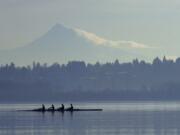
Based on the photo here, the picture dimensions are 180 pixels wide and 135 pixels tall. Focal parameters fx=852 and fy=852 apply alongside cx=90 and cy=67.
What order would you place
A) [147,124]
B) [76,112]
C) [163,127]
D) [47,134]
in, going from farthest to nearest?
1. [76,112]
2. [147,124]
3. [163,127]
4. [47,134]

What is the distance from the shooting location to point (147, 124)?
311 feet

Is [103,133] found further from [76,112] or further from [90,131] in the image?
[76,112]

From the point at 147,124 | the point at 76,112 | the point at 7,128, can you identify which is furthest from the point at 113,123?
the point at 76,112

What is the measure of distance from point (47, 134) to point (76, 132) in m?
2.97

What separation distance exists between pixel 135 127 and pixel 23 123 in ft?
54.4

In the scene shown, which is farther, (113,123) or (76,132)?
(113,123)

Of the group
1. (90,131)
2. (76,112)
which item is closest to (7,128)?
(90,131)

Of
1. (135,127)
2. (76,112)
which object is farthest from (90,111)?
(135,127)

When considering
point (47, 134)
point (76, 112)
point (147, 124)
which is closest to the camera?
point (47, 134)

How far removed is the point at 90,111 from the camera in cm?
13925

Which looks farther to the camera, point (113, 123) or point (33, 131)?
point (113, 123)

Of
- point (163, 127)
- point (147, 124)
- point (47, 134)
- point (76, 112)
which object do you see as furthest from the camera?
point (76, 112)

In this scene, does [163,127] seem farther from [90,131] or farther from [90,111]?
[90,111]

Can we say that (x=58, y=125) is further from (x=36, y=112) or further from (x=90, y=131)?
(x=36, y=112)
